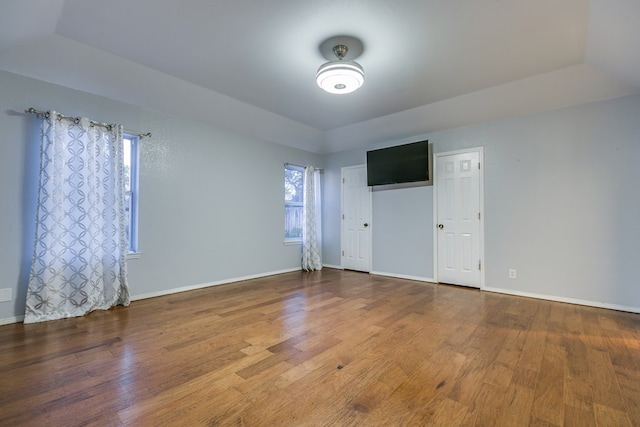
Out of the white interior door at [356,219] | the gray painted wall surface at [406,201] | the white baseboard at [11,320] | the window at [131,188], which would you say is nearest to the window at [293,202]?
the gray painted wall surface at [406,201]

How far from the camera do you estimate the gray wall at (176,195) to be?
9.59 ft

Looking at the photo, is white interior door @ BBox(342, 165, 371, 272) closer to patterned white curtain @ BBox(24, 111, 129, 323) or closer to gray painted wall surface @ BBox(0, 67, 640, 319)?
gray painted wall surface @ BBox(0, 67, 640, 319)

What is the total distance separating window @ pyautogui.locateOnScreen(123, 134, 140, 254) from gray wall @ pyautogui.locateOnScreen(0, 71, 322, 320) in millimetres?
94

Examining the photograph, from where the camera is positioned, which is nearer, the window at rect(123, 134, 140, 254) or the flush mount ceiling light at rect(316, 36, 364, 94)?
the flush mount ceiling light at rect(316, 36, 364, 94)

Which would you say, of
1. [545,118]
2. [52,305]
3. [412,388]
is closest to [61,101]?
[52,305]

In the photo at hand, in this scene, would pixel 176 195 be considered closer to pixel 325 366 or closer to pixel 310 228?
pixel 310 228

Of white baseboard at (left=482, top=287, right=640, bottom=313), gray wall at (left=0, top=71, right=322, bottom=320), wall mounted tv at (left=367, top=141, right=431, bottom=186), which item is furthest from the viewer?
wall mounted tv at (left=367, top=141, right=431, bottom=186)

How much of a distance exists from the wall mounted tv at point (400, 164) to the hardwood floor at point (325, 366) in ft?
7.35

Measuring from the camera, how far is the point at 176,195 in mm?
4117

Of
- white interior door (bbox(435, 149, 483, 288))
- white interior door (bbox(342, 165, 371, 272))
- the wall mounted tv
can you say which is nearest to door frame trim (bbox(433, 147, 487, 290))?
white interior door (bbox(435, 149, 483, 288))

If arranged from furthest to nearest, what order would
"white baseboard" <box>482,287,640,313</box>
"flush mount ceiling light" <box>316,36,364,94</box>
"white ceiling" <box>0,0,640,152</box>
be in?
"white baseboard" <box>482,287,640,313</box>, "flush mount ceiling light" <box>316,36,364,94</box>, "white ceiling" <box>0,0,640,152</box>

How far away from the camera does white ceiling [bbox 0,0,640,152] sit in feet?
7.69

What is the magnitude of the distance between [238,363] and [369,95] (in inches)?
143

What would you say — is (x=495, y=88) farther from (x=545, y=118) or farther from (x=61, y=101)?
(x=61, y=101)
